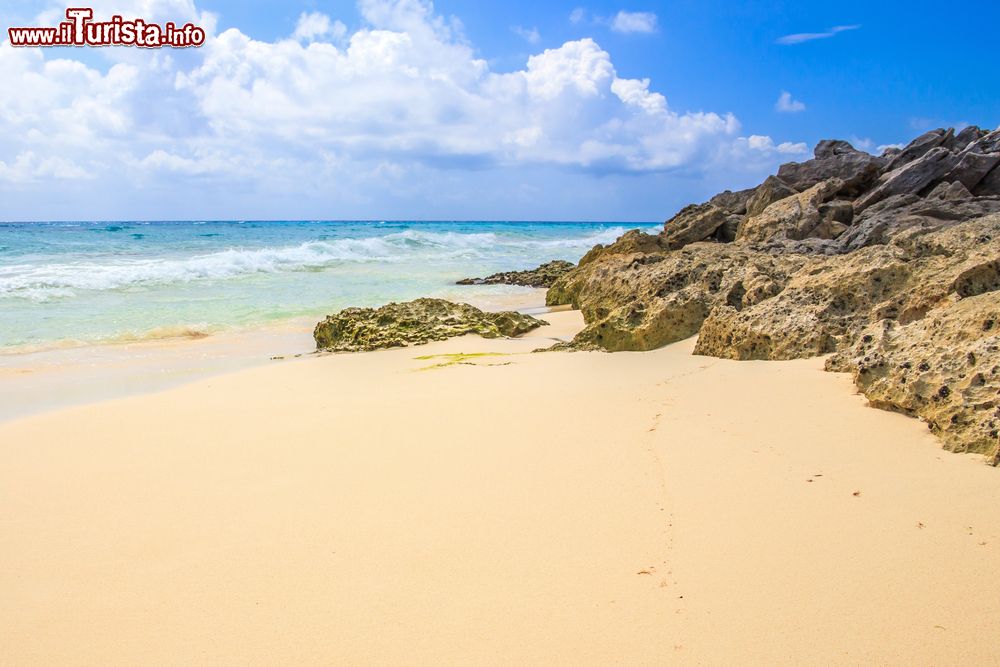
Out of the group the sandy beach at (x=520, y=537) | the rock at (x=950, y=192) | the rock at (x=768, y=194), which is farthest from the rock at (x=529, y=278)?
the sandy beach at (x=520, y=537)

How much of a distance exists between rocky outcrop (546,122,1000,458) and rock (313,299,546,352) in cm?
117

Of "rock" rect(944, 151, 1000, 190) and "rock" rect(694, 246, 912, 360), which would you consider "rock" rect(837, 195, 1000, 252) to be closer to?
"rock" rect(694, 246, 912, 360)

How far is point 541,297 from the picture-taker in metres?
15.2

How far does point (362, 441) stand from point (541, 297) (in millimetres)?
11798

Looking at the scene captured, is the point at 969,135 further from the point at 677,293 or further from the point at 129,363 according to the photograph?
the point at 129,363

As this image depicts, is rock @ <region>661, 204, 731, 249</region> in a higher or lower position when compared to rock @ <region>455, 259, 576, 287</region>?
higher

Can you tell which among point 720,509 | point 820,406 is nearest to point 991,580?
point 720,509

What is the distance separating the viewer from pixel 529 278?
1897cm

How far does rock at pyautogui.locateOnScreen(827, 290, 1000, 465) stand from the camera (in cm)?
290

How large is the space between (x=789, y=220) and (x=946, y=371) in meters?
7.48

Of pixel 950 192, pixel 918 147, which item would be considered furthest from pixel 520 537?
pixel 918 147

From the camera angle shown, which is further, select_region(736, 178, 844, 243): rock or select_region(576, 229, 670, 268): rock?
select_region(576, 229, 670, 268): rock

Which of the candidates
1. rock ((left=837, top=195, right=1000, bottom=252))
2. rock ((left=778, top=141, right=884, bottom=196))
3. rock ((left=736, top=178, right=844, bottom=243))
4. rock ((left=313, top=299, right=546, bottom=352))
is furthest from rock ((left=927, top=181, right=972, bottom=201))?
rock ((left=313, top=299, right=546, bottom=352))

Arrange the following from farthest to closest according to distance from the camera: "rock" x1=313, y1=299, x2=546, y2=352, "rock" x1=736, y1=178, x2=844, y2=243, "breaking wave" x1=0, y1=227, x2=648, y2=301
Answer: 1. "breaking wave" x1=0, y1=227, x2=648, y2=301
2. "rock" x1=736, y1=178, x2=844, y2=243
3. "rock" x1=313, y1=299, x2=546, y2=352
